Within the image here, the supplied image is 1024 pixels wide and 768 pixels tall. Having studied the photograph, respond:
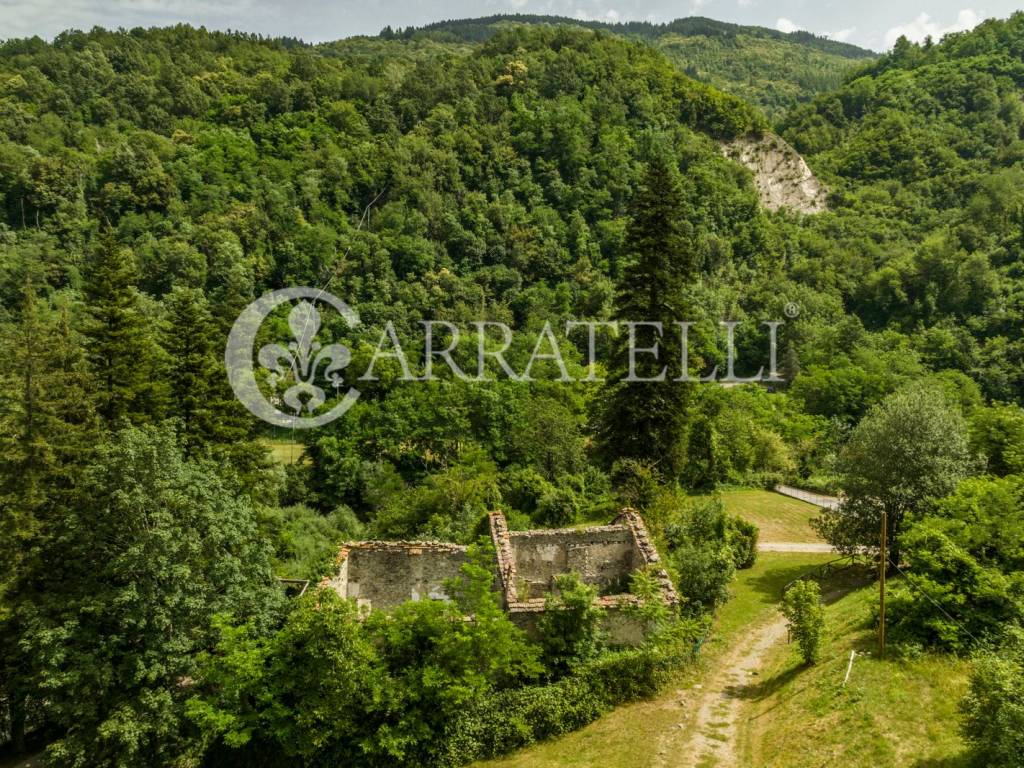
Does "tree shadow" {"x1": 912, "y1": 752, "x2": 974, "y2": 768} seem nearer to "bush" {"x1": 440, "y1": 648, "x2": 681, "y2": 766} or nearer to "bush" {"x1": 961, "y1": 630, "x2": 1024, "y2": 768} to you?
"bush" {"x1": 961, "y1": 630, "x2": 1024, "y2": 768}

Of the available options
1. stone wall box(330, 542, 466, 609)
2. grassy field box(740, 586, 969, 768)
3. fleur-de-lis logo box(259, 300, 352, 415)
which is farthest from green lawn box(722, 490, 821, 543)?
fleur-de-lis logo box(259, 300, 352, 415)

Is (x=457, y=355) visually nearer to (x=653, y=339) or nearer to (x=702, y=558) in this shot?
(x=653, y=339)

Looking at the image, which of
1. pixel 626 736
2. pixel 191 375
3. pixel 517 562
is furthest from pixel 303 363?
pixel 626 736

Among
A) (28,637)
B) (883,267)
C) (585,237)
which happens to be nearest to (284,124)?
(585,237)

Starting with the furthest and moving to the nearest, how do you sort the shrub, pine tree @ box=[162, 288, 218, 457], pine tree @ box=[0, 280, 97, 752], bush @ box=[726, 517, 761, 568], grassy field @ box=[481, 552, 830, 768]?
1. pine tree @ box=[162, 288, 218, 457]
2. bush @ box=[726, 517, 761, 568]
3. pine tree @ box=[0, 280, 97, 752]
4. the shrub
5. grassy field @ box=[481, 552, 830, 768]

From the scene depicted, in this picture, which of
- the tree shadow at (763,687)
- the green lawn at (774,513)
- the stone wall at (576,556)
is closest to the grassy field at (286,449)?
the stone wall at (576,556)
